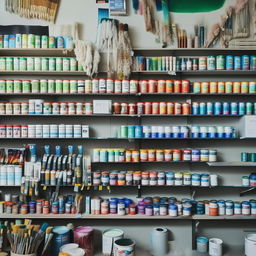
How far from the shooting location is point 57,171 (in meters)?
3.06

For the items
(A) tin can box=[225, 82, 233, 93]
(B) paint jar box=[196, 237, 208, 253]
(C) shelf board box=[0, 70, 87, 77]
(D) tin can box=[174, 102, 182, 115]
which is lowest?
(B) paint jar box=[196, 237, 208, 253]

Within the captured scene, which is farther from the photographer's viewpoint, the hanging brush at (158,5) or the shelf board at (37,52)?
the hanging brush at (158,5)

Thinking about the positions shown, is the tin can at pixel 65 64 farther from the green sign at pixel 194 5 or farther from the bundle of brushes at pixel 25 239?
the bundle of brushes at pixel 25 239

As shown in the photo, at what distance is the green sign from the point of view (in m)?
3.38

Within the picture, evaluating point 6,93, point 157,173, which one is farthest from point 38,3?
point 157,173

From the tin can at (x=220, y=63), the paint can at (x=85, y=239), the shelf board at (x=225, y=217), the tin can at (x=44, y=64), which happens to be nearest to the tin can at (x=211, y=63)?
the tin can at (x=220, y=63)

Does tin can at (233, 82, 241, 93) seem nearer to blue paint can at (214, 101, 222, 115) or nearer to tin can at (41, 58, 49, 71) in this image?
blue paint can at (214, 101, 222, 115)

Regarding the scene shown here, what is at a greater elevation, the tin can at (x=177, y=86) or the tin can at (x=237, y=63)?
the tin can at (x=237, y=63)

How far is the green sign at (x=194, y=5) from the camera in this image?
3.38 metres

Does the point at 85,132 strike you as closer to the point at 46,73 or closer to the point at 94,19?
the point at 46,73

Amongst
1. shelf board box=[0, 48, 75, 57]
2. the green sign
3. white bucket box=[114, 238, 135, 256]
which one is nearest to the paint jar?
white bucket box=[114, 238, 135, 256]

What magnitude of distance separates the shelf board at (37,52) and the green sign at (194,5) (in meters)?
1.34

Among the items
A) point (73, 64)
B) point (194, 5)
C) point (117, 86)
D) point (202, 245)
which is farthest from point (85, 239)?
point (194, 5)

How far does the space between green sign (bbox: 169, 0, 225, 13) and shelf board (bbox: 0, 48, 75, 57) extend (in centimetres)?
134
